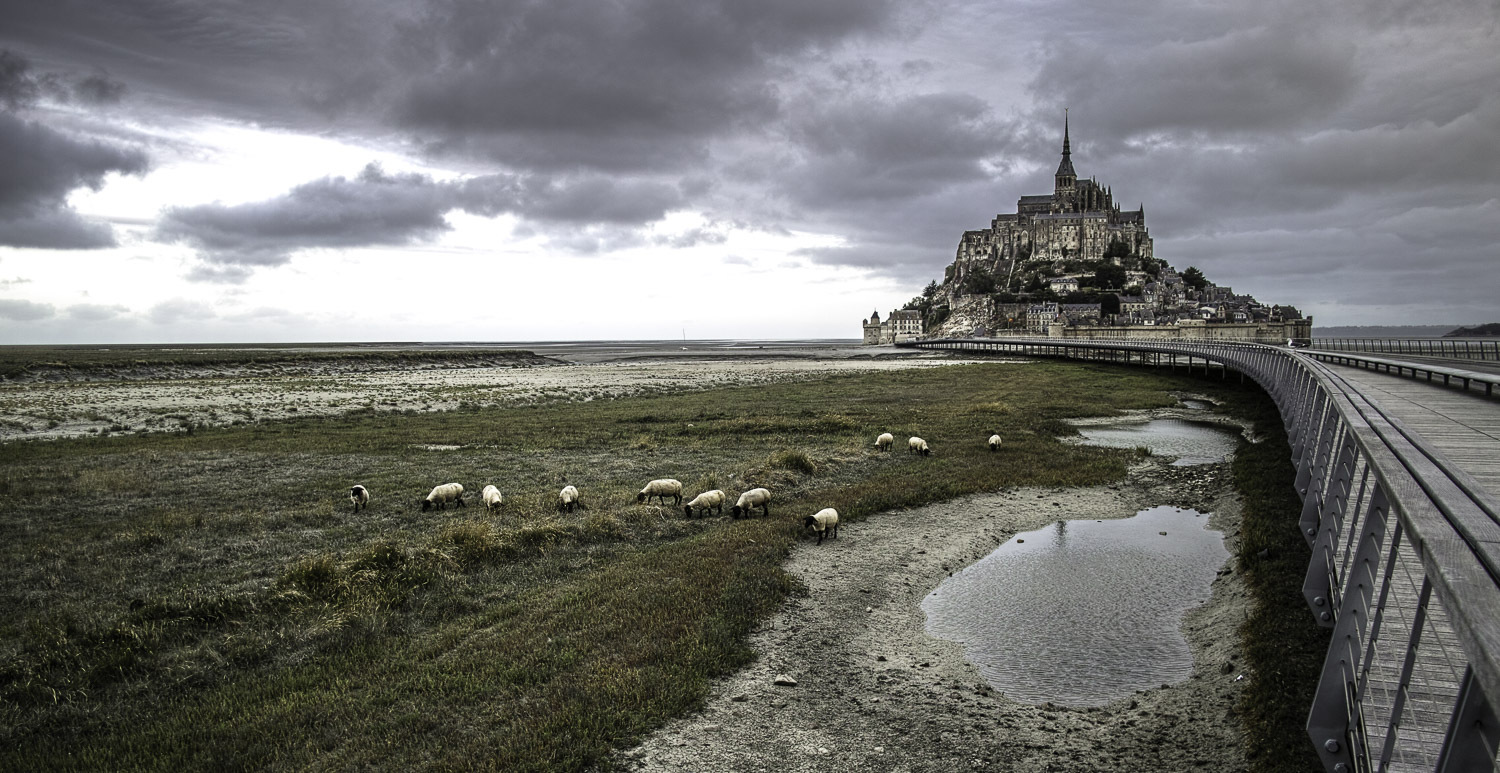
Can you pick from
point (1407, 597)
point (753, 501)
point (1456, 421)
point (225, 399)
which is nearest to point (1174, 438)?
point (1456, 421)

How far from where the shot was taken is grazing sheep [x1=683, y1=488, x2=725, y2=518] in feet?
54.0

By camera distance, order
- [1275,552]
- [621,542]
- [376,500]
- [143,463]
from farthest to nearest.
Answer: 1. [143,463]
2. [376,500]
3. [621,542]
4. [1275,552]

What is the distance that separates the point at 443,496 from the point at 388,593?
643 centimetres

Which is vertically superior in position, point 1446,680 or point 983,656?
point 1446,680

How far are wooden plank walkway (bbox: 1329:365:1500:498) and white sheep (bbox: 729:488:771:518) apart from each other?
1072cm

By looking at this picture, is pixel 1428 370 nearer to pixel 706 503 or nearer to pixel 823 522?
pixel 823 522

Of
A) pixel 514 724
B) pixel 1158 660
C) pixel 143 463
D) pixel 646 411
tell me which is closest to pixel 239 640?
pixel 514 724

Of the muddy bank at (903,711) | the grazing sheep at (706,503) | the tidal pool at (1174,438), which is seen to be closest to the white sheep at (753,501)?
the grazing sheep at (706,503)

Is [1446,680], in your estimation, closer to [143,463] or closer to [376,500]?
[376,500]

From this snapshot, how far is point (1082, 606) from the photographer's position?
37.7ft

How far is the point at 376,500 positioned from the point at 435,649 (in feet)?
33.0

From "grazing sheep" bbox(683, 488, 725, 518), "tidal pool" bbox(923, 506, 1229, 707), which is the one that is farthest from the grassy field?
"tidal pool" bbox(923, 506, 1229, 707)

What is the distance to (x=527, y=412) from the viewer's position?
41.6 meters

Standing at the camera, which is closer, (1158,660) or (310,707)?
(310,707)
